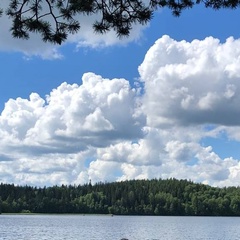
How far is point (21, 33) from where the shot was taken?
10.6m

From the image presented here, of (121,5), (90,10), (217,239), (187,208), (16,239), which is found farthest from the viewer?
(187,208)

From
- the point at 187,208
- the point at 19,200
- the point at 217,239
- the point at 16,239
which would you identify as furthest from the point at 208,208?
the point at 16,239

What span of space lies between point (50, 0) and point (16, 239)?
5813 cm

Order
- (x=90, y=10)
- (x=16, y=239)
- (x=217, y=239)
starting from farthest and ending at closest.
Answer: (x=217, y=239) → (x=16, y=239) → (x=90, y=10)

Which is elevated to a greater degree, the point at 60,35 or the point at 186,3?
the point at 186,3

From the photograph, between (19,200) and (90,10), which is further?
(19,200)

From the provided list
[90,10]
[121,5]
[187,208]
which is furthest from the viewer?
[187,208]

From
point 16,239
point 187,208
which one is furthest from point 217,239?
point 187,208

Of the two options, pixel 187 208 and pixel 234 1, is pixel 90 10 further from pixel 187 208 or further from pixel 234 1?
pixel 187 208

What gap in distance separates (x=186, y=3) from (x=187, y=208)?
623 ft

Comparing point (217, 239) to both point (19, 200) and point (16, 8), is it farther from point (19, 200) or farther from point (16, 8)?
point (19, 200)

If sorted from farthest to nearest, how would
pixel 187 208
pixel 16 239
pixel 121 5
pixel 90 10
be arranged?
pixel 187 208 → pixel 16 239 → pixel 121 5 → pixel 90 10

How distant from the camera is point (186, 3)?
11273mm

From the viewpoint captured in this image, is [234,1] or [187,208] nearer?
[234,1]
